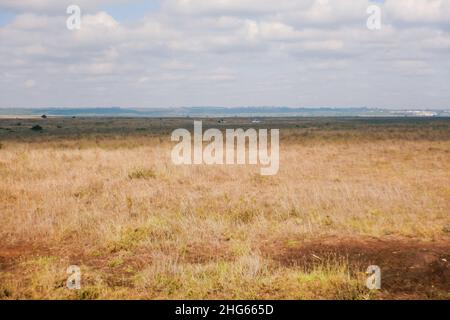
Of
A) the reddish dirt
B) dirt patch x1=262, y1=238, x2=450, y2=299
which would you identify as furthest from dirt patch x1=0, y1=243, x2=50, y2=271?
dirt patch x1=262, y1=238, x2=450, y2=299

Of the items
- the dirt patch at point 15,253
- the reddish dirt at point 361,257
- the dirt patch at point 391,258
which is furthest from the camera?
the dirt patch at point 15,253

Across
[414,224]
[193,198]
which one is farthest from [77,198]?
[414,224]

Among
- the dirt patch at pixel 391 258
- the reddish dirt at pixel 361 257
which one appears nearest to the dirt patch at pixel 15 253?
the reddish dirt at pixel 361 257

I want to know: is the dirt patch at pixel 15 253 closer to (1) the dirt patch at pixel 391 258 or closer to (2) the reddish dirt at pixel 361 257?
(2) the reddish dirt at pixel 361 257

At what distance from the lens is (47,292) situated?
23.0 ft

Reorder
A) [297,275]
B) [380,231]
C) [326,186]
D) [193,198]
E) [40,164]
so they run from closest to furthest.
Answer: [297,275] → [380,231] → [193,198] → [326,186] → [40,164]

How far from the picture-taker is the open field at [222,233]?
23.6ft

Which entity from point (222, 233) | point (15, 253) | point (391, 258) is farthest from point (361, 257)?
point (15, 253)

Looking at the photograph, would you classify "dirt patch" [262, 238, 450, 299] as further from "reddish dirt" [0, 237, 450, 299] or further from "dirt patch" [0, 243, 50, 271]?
"dirt patch" [0, 243, 50, 271]

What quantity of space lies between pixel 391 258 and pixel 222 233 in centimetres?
366

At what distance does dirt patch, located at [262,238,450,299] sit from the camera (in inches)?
277

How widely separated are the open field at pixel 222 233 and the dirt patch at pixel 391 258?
0.02 meters
